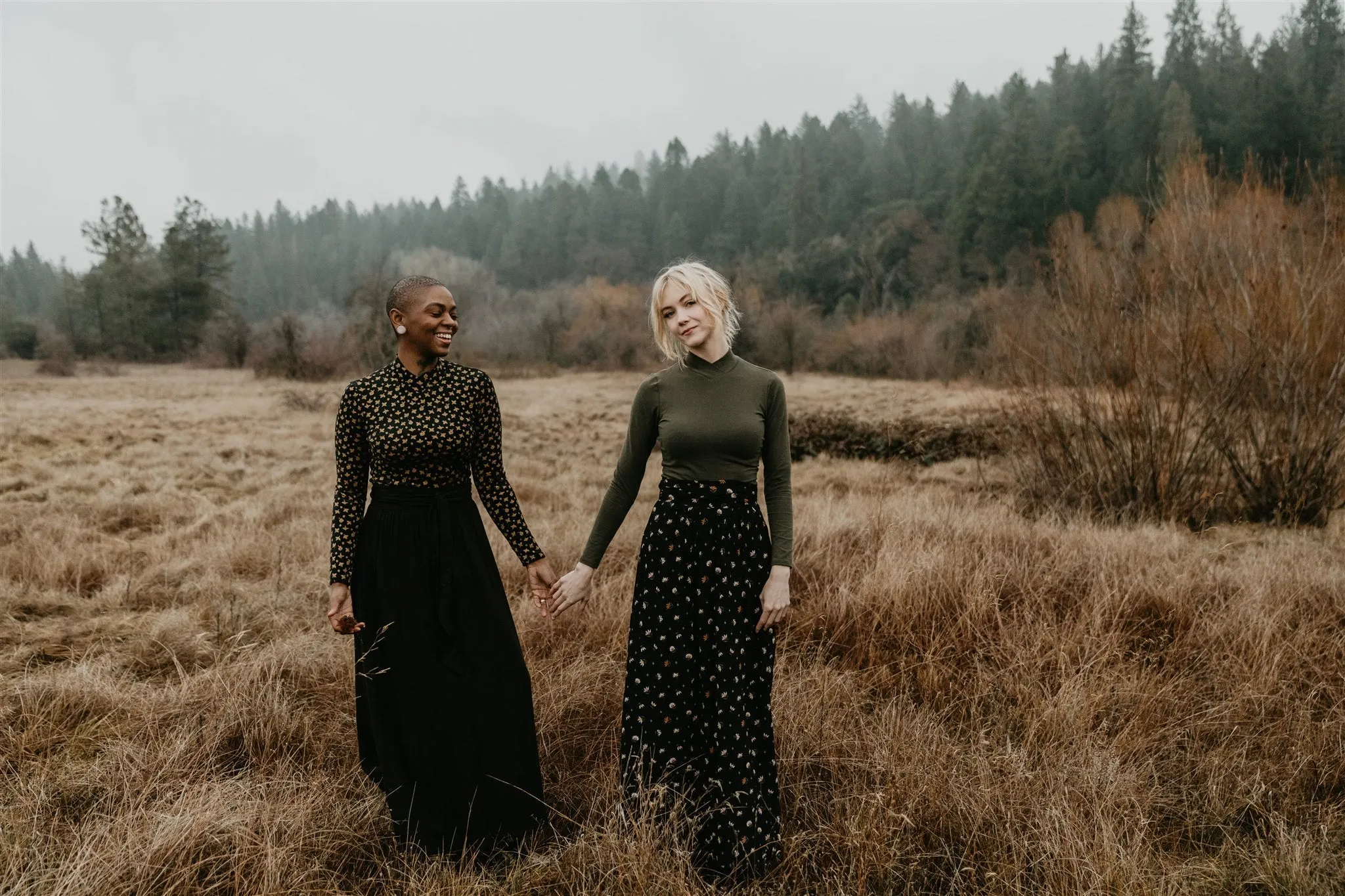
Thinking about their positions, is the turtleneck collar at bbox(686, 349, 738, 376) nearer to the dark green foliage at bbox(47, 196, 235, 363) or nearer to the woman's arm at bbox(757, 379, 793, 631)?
the woman's arm at bbox(757, 379, 793, 631)

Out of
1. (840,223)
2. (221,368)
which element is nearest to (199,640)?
(221,368)

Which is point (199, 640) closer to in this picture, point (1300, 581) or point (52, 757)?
point (52, 757)

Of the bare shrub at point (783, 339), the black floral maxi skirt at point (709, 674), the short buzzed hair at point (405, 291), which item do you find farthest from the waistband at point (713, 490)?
the bare shrub at point (783, 339)

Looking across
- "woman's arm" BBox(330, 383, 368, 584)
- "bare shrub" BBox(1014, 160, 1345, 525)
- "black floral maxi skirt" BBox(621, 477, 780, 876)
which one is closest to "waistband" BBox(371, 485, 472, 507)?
"woman's arm" BBox(330, 383, 368, 584)

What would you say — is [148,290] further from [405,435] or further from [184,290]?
[405,435]

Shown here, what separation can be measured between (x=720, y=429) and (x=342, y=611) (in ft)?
4.40

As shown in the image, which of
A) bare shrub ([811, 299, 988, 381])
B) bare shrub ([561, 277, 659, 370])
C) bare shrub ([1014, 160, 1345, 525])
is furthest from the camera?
bare shrub ([561, 277, 659, 370])

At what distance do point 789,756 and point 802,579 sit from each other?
6.31 feet

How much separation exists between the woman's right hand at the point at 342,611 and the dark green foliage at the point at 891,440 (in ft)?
29.3

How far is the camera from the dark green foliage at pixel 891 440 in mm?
11016

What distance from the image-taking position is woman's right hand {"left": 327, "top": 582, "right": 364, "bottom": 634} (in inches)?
92.0

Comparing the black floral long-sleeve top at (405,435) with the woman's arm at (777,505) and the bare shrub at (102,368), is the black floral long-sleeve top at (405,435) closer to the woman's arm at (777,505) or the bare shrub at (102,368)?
the woman's arm at (777,505)

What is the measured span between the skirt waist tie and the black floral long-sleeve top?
0.02m

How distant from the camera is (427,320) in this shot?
89.0 inches
